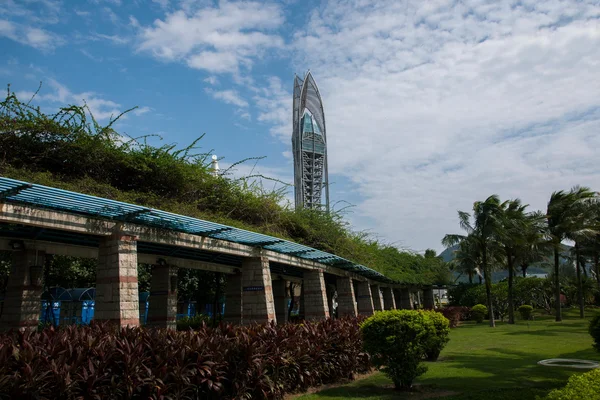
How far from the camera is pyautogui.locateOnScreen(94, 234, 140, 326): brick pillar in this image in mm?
10383

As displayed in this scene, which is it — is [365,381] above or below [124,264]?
below

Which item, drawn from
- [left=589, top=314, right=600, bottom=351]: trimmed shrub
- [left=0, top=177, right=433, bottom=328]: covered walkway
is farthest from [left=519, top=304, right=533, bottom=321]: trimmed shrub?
[left=589, top=314, right=600, bottom=351]: trimmed shrub

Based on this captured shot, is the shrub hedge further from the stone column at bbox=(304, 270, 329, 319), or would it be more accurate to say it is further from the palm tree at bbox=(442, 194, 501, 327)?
the palm tree at bbox=(442, 194, 501, 327)

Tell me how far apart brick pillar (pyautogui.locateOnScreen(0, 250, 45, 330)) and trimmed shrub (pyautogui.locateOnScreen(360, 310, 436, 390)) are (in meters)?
8.59

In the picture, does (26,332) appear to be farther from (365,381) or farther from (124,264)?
(365,381)

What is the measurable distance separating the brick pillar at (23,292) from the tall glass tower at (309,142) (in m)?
68.0

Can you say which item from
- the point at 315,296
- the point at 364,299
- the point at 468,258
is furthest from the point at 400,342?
the point at 468,258

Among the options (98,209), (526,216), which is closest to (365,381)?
(98,209)

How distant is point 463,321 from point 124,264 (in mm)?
36471

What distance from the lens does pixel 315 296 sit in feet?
67.3

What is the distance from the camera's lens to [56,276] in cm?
2719

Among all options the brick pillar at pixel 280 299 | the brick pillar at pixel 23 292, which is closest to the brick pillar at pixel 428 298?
the brick pillar at pixel 280 299

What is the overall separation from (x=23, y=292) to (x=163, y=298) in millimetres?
5657

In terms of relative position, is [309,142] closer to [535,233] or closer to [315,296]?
[535,233]
